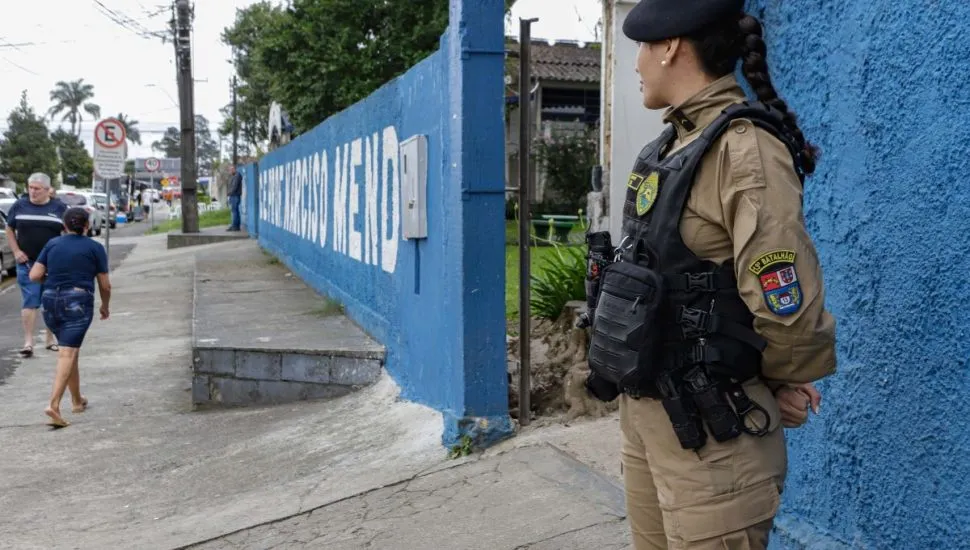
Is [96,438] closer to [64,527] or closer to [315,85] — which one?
[64,527]

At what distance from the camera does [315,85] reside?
24781 millimetres

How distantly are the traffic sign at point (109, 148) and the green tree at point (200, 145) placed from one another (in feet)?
300

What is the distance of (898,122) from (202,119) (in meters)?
116

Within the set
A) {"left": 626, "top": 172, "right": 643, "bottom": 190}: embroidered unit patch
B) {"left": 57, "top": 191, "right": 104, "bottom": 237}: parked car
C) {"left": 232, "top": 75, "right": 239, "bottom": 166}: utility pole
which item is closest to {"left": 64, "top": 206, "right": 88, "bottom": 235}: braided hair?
{"left": 626, "top": 172, "right": 643, "bottom": 190}: embroidered unit patch

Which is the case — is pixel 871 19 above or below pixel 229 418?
above

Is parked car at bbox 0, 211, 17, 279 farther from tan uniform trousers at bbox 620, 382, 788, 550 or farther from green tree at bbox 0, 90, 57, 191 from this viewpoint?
green tree at bbox 0, 90, 57, 191

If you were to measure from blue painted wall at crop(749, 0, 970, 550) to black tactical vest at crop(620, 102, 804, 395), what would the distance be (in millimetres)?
645

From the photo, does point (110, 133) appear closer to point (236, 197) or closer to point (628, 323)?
point (236, 197)

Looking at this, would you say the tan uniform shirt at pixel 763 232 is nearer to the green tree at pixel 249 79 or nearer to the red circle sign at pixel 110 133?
the red circle sign at pixel 110 133

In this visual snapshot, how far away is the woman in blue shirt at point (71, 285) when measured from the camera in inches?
293

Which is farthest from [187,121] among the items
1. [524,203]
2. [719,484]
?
[719,484]

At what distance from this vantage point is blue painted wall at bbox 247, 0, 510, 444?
5070mm

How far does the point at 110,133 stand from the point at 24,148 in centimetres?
6748

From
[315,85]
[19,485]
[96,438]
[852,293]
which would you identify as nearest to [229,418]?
→ [96,438]
